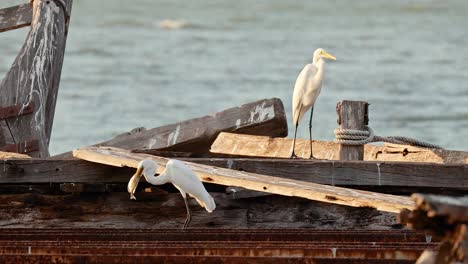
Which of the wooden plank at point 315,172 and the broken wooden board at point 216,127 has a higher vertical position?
the broken wooden board at point 216,127

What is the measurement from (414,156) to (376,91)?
1474 cm

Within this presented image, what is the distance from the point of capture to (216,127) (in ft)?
26.7

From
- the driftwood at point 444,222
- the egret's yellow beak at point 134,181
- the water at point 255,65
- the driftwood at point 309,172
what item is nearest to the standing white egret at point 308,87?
the driftwood at point 309,172

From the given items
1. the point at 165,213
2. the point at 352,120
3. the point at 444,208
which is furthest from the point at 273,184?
the point at 444,208

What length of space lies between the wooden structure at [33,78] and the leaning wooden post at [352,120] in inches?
86.3

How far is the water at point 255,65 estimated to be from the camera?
757 inches

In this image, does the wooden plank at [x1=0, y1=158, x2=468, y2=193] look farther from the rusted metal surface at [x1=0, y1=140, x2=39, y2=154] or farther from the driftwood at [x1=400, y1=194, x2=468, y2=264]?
the driftwood at [x1=400, y1=194, x2=468, y2=264]

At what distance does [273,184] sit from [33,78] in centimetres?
299

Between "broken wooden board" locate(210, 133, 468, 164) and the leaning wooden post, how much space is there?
0.22 meters

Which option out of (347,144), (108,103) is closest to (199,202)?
(347,144)

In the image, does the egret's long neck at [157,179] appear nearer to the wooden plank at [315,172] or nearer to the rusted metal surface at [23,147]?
the wooden plank at [315,172]

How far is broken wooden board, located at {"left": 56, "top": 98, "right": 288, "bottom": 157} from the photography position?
8047mm

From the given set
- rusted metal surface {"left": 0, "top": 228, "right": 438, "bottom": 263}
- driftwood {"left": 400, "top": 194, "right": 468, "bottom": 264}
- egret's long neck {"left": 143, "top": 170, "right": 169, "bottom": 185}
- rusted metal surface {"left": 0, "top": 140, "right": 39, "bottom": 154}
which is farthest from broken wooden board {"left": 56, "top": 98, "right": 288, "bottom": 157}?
driftwood {"left": 400, "top": 194, "right": 468, "bottom": 264}

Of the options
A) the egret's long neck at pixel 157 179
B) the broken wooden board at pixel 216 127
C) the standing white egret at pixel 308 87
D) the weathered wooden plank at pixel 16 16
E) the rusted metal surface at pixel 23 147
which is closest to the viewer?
the egret's long neck at pixel 157 179
